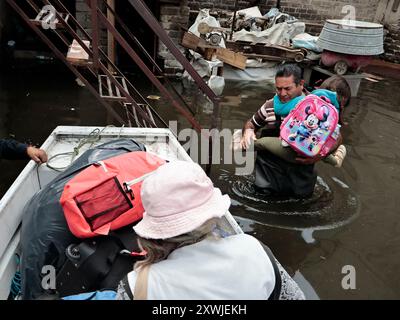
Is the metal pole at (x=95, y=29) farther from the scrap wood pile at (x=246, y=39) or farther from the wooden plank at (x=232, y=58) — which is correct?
the wooden plank at (x=232, y=58)

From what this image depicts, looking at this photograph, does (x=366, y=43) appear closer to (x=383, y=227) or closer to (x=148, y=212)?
(x=383, y=227)

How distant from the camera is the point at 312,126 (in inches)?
114

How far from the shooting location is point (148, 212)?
54.3 inches

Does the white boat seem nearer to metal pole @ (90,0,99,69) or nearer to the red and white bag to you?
the red and white bag

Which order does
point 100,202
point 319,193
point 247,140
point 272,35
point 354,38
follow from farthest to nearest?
point 272,35 < point 354,38 < point 319,193 < point 247,140 < point 100,202

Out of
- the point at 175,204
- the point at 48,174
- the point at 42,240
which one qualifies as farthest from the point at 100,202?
the point at 48,174

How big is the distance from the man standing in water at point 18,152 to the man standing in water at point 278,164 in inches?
66.8

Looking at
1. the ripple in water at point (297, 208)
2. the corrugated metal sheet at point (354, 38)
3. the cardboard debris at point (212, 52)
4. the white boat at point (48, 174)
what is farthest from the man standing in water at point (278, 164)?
the corrugated metal sheet at point (354, 38)

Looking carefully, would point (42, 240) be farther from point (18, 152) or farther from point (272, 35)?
point (272, 35)

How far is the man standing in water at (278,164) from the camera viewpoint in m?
3.20

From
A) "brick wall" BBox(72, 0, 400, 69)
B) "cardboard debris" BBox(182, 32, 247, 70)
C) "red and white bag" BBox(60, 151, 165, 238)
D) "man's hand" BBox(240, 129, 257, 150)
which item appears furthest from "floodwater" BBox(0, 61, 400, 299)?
"brick wall" BBox(72, 0, 400, 69)

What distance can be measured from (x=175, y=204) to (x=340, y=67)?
6.62m

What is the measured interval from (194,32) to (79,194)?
6159mm

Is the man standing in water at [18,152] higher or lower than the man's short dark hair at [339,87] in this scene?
lower
